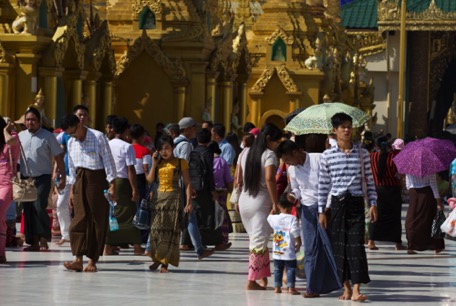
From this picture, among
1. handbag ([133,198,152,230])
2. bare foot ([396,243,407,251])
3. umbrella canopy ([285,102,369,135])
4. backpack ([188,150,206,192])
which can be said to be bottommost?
bare foot ([396,243,407,251])

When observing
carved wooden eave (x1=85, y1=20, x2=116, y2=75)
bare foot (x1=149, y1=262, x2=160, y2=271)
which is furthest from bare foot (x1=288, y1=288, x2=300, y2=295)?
carved wooden eave (x1=85, y1=20, x2=116, y2=75)

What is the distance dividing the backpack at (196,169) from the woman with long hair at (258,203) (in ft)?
10.7

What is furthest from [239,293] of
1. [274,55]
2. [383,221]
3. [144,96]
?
Result: [274,55]

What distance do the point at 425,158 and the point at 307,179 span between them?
5330mm

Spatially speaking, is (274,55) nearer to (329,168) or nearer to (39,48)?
(39,48)

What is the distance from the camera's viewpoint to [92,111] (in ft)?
88.6

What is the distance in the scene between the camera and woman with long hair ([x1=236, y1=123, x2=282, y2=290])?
48.0ft

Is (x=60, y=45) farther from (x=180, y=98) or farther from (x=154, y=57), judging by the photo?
→ (x=180, y=98)

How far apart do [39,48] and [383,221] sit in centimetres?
619

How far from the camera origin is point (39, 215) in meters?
17.7

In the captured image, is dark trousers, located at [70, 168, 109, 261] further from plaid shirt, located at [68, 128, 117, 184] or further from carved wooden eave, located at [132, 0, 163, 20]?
carved wooden eave, located at [132, 0, 163, 20]

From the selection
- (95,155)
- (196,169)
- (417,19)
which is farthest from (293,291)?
(417,19)

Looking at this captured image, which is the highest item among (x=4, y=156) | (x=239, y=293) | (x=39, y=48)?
(x=39, y=48)

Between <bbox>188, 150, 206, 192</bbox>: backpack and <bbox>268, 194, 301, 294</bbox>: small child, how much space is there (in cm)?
372
